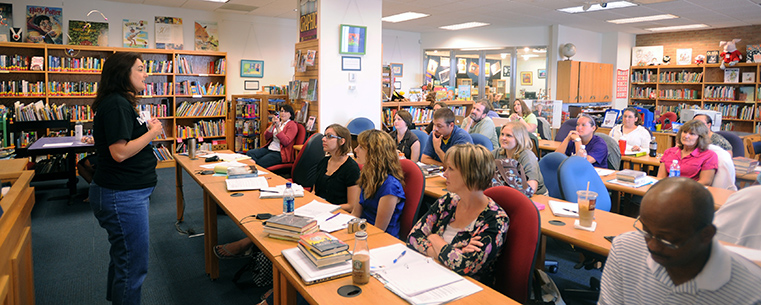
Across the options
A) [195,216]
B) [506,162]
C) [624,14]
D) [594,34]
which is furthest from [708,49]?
[195,216]

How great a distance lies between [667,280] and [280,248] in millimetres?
1532

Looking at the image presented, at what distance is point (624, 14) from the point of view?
30.3 feet

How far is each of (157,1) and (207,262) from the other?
20.6 ft

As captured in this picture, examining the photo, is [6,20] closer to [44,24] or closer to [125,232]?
[44,24]

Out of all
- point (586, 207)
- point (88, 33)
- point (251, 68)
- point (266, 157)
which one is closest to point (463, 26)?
point (251, 68)

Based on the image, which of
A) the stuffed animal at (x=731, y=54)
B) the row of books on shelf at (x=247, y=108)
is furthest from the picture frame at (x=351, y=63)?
the stuffed animal at (x=731, y=54)

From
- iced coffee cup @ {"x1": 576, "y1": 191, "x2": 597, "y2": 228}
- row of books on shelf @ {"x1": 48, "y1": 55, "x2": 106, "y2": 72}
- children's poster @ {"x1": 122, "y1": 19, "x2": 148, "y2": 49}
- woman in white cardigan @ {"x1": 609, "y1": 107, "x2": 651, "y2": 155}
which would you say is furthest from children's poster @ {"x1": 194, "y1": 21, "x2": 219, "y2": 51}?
iced coffee cup @ {"x1": 576, "y1": 191, "x2": 597, "y2": 228}

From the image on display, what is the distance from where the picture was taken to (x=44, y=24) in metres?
7.61

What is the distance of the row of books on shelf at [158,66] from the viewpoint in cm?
809

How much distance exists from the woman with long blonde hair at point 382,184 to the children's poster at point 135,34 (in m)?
7.23

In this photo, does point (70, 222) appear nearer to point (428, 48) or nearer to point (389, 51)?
point (389, 51)

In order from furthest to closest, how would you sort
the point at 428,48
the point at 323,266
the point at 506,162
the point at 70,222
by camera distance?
the point at 428,48, the point at 70,222, the point at 506,162, the point at 323,266

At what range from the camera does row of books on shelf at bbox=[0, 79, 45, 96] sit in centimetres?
714

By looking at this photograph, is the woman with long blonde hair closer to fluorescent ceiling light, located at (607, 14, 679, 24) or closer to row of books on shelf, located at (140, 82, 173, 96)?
row of books on shelf, located at (140, 82, 173, 96)
